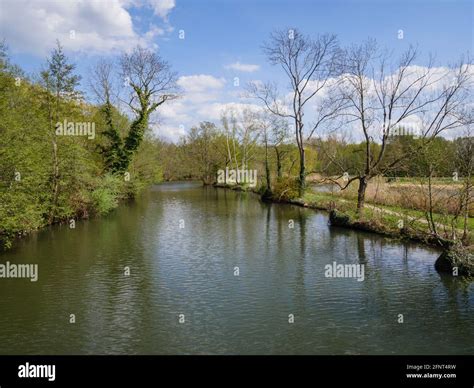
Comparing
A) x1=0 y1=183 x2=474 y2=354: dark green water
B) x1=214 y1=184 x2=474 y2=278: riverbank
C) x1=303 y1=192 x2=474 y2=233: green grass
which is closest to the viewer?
x1=0 y1=183 x2=474 y2=354: dark green water

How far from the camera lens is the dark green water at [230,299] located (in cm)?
842

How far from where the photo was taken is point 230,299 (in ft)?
35.7

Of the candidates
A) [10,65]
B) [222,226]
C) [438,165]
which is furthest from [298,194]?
[10,65]

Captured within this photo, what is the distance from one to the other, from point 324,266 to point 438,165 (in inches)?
220

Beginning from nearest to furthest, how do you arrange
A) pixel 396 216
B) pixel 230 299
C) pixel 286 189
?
pixel 230 299, pixel 396 216, pixel 286 189

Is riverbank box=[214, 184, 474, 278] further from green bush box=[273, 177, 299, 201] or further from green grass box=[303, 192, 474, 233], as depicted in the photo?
green bush box=[273, 177, 299, 201]

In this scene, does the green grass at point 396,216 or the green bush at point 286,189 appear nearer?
the green grass at point 396,216

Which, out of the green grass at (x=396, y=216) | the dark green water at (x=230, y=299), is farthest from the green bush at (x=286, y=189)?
the dark green water at (x=230, y=299)

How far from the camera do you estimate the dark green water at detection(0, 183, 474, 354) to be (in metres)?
8.42

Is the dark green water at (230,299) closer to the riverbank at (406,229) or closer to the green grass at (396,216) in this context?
the riverbank at (406,229)

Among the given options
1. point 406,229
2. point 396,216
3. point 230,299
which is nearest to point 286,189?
point 396,216

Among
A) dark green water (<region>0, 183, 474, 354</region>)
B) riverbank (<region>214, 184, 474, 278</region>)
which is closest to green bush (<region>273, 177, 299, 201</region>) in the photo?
riverbank (<region>214, 184, 474, 278</region>)

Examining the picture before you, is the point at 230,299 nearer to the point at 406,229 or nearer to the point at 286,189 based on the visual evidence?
the point at 406,229
